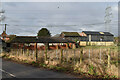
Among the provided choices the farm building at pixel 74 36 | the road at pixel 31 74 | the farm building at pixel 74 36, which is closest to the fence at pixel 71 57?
the road at pixel 31 74

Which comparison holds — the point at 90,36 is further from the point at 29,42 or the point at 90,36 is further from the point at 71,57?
the point at 71,57

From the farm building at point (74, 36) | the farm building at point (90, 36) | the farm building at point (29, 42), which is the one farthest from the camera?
the farm building at point (90, 36)

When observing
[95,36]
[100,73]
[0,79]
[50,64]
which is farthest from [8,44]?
[95,36]

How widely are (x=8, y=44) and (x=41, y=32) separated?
3206 centimetres

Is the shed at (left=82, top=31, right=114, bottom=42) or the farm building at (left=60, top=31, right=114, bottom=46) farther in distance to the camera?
the shed at (left=82, top=31, right=114, bottom=42)

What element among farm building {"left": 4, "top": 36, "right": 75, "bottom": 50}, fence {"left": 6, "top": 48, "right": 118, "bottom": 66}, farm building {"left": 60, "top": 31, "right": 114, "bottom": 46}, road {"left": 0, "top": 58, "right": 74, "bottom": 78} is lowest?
road {"left": 0, "top": 58, "right": 74, "bottom": 78}

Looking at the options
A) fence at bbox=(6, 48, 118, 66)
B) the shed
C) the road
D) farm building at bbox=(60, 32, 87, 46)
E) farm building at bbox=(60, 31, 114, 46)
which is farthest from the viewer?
the shed

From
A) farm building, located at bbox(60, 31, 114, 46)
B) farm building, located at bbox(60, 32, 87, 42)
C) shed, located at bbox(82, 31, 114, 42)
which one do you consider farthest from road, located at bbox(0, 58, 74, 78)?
shed, located at bbox(82, 31, 114, 42)

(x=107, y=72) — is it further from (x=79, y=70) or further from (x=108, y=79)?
(x=79, y=70)

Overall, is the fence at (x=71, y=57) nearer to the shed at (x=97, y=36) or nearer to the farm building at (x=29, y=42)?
the farm building at (x=29, y=42)

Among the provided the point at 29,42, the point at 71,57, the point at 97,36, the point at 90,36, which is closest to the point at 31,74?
the point at 71,57

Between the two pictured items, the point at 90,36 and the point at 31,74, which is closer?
the point at 31,74

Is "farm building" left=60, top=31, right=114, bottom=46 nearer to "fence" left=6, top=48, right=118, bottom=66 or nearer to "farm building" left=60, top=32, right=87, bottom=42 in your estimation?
"farm building" left=60, top=32, right=87, bottom=42

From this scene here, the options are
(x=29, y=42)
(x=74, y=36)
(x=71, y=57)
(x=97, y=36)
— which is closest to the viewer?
(x=71, y=57)
